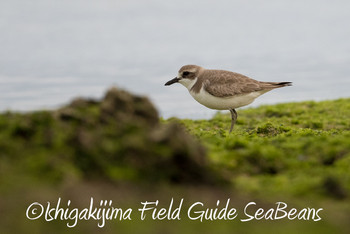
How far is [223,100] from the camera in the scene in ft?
55.5

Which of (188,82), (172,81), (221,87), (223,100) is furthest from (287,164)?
(172,81)

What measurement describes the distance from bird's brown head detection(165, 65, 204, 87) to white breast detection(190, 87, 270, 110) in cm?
60

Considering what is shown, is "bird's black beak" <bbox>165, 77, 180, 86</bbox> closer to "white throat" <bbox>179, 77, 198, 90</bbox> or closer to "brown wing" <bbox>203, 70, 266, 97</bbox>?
"white throat" <bbox>179, 77, 198, 90</bbox>

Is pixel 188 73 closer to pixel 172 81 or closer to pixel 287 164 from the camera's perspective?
pixel 172 81

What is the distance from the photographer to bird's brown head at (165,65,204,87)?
57.8 feet

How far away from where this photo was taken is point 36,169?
9336 mm

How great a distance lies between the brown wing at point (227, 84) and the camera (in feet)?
54.6

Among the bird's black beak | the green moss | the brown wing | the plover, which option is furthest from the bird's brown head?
the green moss

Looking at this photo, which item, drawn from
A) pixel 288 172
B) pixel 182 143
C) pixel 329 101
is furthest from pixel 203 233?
pixel 329 101

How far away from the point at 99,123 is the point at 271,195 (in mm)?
3860

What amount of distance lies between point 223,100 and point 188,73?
1793 mm

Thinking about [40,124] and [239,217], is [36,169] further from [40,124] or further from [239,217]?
[239,217]

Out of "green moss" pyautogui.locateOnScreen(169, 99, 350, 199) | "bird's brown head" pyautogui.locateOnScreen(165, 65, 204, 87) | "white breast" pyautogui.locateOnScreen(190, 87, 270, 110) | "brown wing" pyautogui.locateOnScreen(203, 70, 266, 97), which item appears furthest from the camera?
"bird's brown head" pyautogui.locateOnScreen(165, 65, 204, 87)

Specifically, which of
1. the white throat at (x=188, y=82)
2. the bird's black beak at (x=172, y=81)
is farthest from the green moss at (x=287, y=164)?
the bird's black beak at (x=172, y=81)
